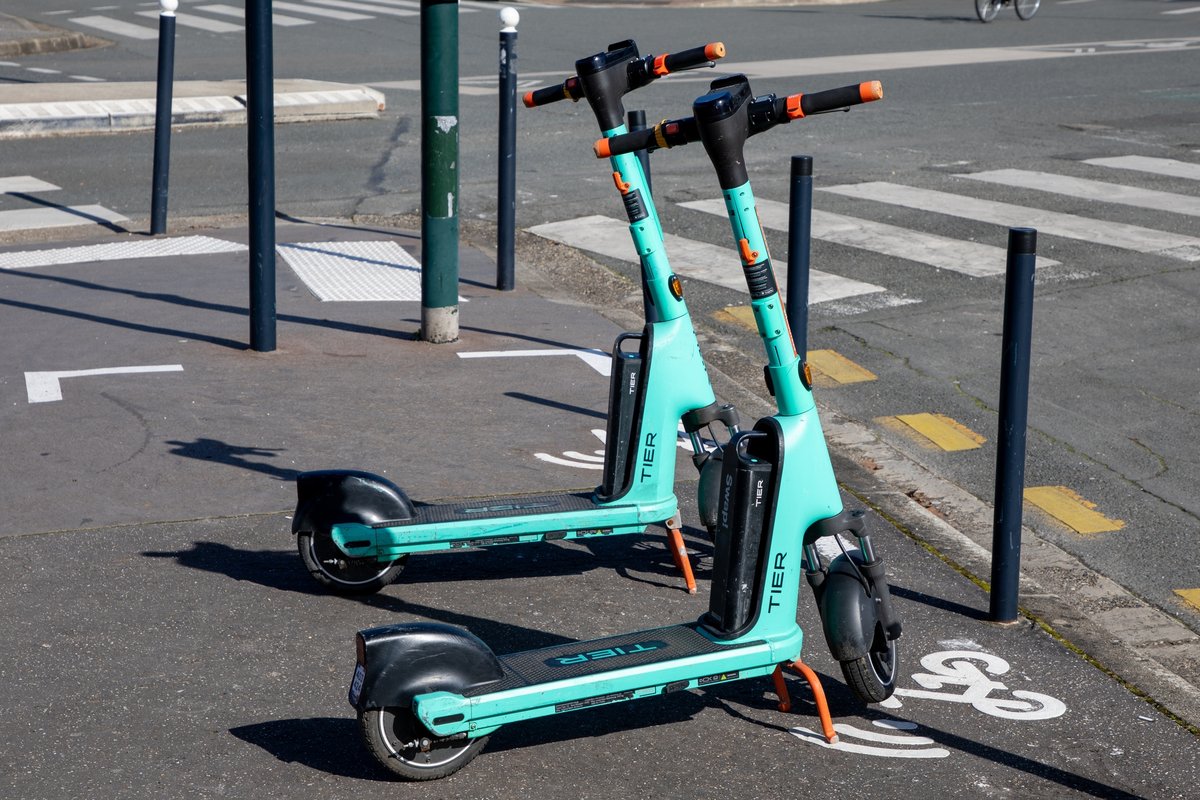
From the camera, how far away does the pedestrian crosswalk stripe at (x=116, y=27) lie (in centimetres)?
2652

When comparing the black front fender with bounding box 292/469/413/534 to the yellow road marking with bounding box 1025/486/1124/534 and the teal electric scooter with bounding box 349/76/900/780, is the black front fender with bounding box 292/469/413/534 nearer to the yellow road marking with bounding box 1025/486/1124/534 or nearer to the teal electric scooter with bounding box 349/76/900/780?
the teal electric scooter with bounding box 349/76/900/780

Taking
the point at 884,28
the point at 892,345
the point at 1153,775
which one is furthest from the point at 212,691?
the point at 884,28

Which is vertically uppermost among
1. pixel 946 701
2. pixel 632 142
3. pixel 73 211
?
pixel 632 142

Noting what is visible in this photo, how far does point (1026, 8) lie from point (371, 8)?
13342 mm

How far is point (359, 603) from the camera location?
4.90 metres

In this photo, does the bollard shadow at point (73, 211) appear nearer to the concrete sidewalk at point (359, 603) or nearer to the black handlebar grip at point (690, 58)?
the concrete sidewalk at point (359, 603)

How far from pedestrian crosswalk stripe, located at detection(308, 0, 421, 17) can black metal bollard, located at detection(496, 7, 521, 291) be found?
68.9 ft

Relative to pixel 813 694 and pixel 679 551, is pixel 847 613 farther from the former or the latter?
pixel 679 551

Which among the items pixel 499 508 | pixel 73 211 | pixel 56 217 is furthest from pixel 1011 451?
pixel 73 211

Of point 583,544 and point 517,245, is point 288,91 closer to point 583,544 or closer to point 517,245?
point 517,245

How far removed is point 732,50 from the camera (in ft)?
75.3

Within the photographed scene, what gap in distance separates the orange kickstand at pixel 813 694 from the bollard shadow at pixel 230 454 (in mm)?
2562

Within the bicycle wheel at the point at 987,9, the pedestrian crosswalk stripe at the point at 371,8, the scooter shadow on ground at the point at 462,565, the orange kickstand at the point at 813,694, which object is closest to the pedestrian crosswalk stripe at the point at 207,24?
the pedestrian crosswalk stripe at the point at 371,8

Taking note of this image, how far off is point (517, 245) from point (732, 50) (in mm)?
13240
